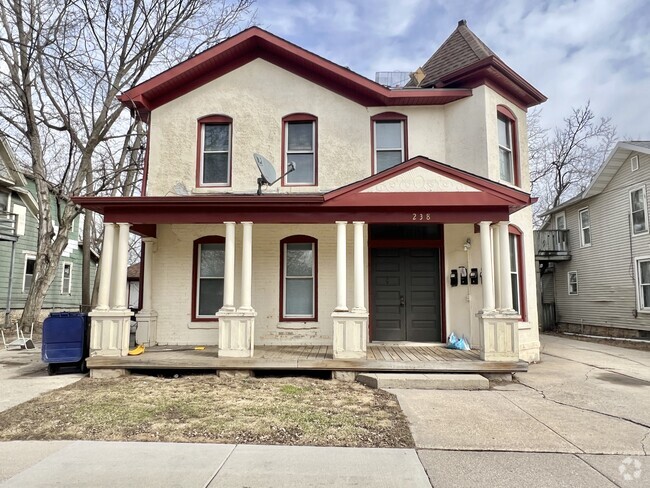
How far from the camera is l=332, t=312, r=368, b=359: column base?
25.1 feet

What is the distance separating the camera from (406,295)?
9828mm

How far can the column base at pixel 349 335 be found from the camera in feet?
25.1

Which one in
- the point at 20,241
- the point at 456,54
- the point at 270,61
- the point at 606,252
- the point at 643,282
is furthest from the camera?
the point at 20,241

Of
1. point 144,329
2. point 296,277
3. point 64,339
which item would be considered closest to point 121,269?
point 64,339

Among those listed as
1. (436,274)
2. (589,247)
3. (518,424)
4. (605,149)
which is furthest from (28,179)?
(605,149)

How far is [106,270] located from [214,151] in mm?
3668

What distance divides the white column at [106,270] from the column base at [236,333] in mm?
2168

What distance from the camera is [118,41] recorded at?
16297 millimetres

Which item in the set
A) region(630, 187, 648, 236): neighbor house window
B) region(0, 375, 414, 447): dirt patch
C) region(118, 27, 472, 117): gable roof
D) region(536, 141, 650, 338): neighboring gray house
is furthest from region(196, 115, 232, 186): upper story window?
region(630, 187, 648, 236): neighbor house window

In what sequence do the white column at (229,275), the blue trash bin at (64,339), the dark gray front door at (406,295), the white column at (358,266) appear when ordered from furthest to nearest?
the dark gray front door at (406,295) < the white column at (229,275) < the white column at (358,266) < the blue trash bin at (64,339)

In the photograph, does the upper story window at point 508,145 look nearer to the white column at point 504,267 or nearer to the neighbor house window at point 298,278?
the white column at point 504,267

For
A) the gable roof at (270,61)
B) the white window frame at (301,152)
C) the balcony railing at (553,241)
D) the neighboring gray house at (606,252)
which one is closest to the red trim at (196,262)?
the white window frame at (301,152)

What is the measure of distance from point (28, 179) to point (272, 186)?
1673cm

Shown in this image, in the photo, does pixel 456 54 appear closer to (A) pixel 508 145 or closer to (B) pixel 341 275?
(A) pixel 508 145
